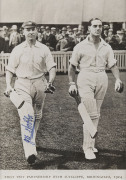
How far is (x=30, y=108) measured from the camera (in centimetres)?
289

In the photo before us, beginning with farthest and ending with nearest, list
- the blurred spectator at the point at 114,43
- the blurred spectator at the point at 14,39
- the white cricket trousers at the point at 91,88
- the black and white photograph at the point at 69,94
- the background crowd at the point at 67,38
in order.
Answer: the blurred spectator at the point at 114,43 → the background crowd at the point at 67,38 → the blurred spectator at the point at 14,39 → the white cricket trousers at the point at 91,88 → the black and white photograph at the point at 69,94

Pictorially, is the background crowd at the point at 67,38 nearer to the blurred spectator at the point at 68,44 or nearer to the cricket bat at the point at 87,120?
the blurred spectator at the point at 68,44

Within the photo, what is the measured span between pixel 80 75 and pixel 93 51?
23cm

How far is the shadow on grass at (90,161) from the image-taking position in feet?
9.40

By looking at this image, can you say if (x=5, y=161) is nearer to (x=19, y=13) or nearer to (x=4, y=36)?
(x=19, y=13)

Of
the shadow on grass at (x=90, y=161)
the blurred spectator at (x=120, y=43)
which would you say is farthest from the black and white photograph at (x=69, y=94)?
the blurred spectator at (x=120, y=43)

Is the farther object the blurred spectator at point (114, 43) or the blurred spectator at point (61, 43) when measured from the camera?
the blurred spectator at point (61, 43)

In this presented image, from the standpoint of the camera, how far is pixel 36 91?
9.88 feet

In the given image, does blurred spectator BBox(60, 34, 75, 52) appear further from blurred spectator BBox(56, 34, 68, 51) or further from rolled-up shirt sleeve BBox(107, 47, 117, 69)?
rolled-up shirt sleeve BBox(107, 47, 117, 69)

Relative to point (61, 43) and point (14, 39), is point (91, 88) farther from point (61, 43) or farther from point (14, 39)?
point (61, 43)

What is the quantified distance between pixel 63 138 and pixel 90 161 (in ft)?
1.91

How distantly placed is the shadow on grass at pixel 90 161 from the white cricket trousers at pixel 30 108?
200 millimetres
